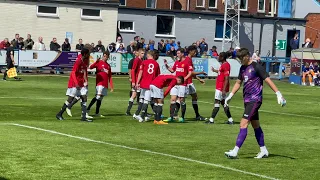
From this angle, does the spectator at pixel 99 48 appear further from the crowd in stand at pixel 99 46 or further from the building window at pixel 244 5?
the building window at pixel 244 5

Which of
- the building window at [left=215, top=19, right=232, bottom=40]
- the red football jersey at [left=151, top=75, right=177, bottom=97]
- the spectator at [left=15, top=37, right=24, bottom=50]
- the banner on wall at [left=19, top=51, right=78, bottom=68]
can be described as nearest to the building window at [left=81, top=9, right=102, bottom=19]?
the banner on wall at [left=19, top=51, right=78, bottom=68]

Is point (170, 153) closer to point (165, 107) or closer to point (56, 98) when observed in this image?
point (165, 107)

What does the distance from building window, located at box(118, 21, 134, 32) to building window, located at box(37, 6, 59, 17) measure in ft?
31.3

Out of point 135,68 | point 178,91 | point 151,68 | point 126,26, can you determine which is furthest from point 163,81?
point 126,26

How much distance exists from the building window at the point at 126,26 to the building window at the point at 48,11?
9.54 m

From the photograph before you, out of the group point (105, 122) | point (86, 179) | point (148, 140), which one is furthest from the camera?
point (105, 122)

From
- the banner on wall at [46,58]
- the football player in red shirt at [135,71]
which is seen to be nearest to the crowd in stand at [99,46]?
the banner on wall at [46,58]

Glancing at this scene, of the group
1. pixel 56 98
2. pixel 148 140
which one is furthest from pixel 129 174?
pixel 56 98

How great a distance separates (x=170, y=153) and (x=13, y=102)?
14.0 meters

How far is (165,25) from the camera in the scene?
222 feet

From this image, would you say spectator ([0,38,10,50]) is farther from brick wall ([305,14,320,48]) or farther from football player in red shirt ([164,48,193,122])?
brick wall ([305,14,320,48])

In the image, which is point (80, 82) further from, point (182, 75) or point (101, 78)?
point (182, 75)

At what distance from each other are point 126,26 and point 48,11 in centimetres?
1088

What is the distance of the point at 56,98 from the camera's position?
33.1 m
